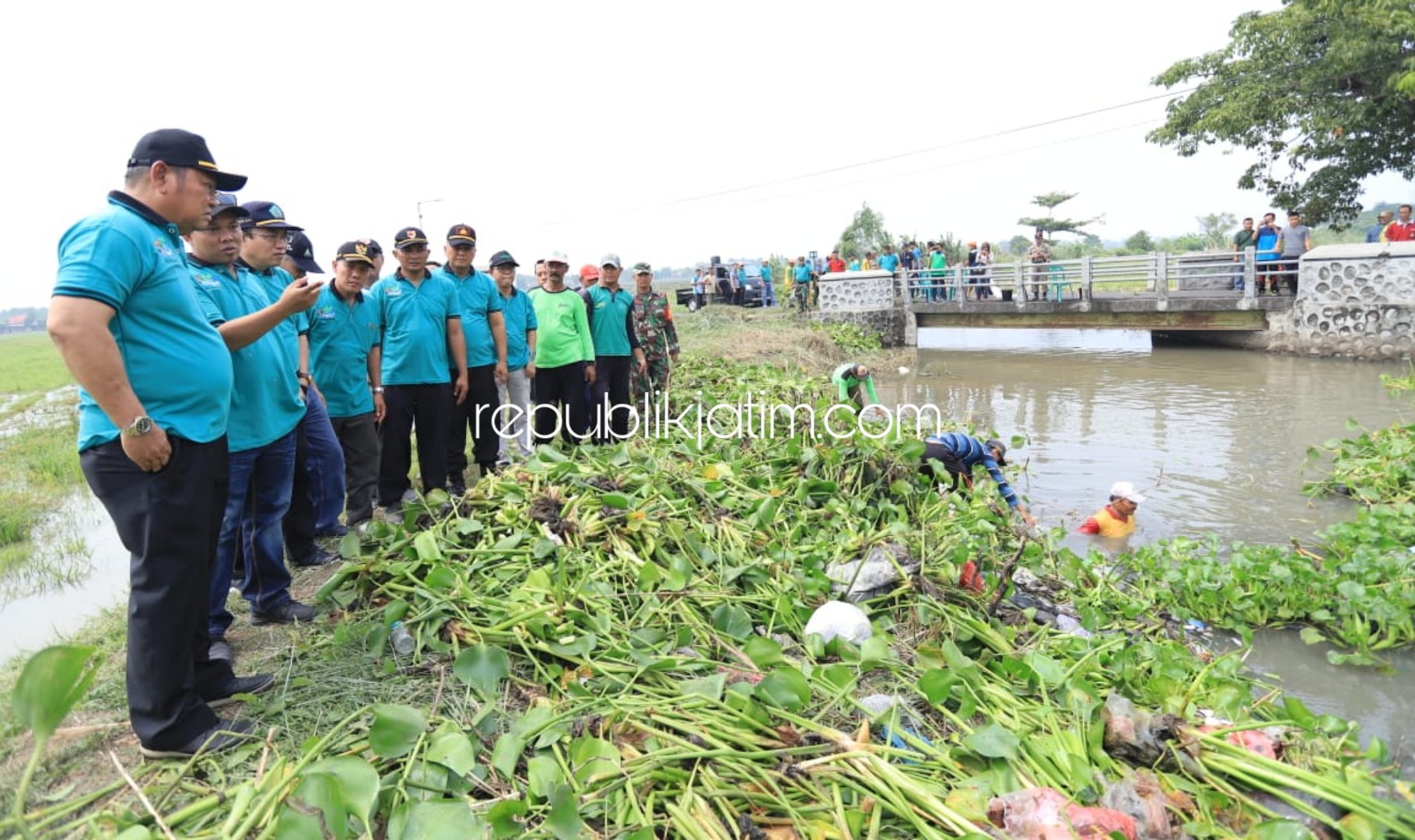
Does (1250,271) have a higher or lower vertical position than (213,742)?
higher

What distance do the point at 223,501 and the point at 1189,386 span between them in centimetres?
1279

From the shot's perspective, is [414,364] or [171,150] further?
[414,364]

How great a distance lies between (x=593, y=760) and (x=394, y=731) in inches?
21.7

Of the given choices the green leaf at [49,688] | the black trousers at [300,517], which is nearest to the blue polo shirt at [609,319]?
the black trousers at [300,517]

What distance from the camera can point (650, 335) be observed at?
7.48m

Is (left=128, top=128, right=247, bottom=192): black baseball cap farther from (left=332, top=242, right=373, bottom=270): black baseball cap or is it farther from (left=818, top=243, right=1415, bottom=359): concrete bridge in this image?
(left=818, top=243, right=1415, bottom=359): concrete bridge

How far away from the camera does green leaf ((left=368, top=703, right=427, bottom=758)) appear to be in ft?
6.98

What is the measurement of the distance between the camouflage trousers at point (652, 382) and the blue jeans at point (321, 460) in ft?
10.9

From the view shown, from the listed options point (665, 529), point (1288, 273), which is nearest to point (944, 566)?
point (665, 529)

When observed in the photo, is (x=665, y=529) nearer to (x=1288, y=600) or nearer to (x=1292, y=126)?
(x=1288, y=600)

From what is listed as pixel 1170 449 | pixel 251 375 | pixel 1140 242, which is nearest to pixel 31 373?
pixel 251 375

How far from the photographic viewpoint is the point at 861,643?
9.66 feet

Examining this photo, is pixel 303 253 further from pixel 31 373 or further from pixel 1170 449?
pixel 31 373

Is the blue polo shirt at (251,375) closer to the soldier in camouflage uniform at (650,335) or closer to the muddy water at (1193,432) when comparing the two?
the soldier in camouflage uniform at (650,335)
